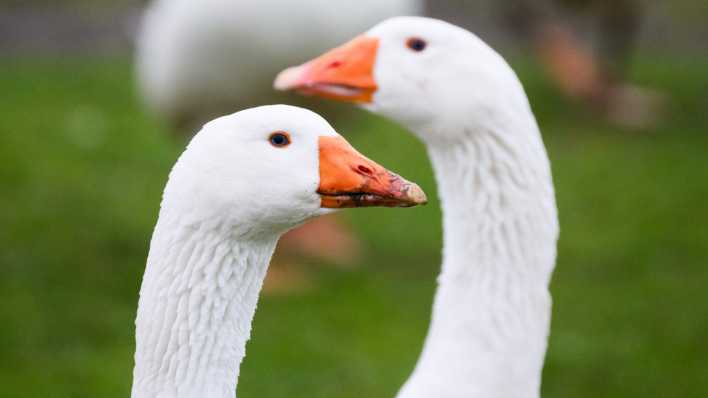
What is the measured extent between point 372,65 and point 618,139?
6.83m

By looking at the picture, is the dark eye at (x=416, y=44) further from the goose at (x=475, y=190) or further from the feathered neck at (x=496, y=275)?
the feathered neck at (x=496, y=275)

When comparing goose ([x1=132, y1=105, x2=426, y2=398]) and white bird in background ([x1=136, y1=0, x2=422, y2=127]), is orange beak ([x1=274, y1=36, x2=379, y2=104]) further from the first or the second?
white bird in background ([x1=136, y1=0, x2=422, y2=127])

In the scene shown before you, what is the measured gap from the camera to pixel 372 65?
Answer: 11.0 feet

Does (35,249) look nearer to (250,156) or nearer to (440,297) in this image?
(440,297)

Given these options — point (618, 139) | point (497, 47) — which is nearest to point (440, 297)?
point (618, 139)

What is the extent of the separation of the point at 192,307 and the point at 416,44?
4.06 ft

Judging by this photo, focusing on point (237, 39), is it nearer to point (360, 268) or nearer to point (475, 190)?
point (360, 268)

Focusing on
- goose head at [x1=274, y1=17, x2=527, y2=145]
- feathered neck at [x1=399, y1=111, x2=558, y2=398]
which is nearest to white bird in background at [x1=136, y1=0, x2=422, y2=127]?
goose head at [x1=274, y1=17, x2=527, y2=145]

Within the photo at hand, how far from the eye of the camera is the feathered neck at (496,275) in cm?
320

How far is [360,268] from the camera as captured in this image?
6938 mm

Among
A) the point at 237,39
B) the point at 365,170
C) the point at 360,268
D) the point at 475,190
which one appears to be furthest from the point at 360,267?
the point at 365,170

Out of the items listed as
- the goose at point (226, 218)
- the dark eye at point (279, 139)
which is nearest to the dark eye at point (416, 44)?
the goose at point (226, 218)

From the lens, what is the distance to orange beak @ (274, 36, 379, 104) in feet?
11.0

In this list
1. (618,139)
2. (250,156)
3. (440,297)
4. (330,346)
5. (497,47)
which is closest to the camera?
(250,156)
